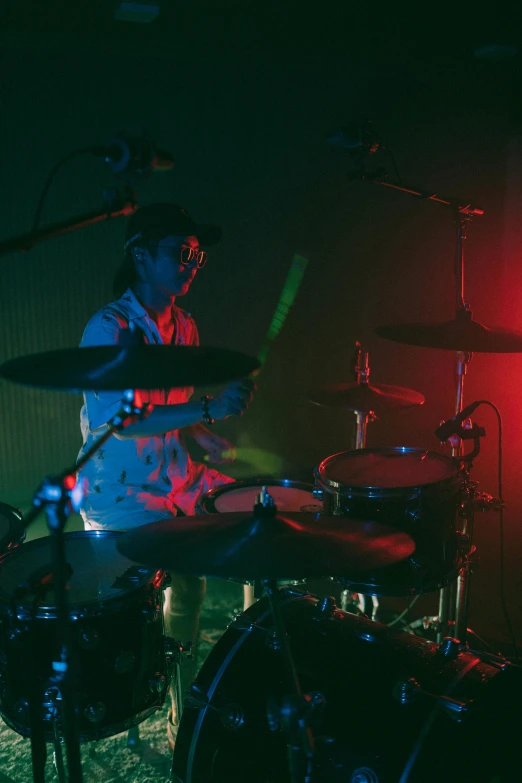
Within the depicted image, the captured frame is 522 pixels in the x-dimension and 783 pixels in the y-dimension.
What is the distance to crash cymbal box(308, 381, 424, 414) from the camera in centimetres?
251

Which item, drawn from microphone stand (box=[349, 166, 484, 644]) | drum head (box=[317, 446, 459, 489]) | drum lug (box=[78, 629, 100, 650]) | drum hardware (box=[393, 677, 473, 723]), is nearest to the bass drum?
drum hardware (box=[393, 677, 473, 723])

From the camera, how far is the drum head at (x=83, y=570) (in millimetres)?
1833

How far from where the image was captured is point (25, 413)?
4117 mm

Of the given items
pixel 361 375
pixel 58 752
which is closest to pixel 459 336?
pixel 361 375

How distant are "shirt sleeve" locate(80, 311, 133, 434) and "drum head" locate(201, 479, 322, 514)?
495 millimetres

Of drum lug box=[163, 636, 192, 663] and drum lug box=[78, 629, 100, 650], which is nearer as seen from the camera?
drum lug box=[78, 629, 100, 650]

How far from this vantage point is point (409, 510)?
205 cm

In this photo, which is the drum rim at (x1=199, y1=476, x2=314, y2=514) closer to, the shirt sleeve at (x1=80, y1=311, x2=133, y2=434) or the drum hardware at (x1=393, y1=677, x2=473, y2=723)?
the shirt sleeve at (x1=80, y1=311, x2=133, y2=434)

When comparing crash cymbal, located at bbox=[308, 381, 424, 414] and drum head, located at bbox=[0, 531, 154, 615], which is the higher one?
crash cymbal, located at bbox=[308, 381, 424, 414]

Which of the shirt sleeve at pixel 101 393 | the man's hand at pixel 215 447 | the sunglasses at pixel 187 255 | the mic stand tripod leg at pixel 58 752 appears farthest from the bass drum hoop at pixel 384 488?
the mic stand tripod leg at pixel 58 752

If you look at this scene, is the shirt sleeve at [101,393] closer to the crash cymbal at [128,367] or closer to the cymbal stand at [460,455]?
the crash cymbal at [128,367]

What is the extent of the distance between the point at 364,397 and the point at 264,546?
1.17 meters

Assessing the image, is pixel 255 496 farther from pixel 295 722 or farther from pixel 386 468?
pixel 295 722

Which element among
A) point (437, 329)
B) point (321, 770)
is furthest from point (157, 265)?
point (321, 770)
